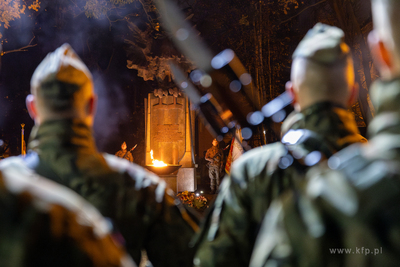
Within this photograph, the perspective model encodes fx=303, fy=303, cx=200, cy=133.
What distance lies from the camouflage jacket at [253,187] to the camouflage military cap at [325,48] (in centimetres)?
22

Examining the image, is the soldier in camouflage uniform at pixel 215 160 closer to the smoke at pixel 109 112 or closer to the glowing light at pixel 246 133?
the smoke at pixel 109 112

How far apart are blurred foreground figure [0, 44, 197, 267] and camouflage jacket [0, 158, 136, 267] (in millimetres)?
1023

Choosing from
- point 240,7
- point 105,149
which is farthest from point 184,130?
point 105,149

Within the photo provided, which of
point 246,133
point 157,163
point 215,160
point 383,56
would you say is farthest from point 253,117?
point 215,160

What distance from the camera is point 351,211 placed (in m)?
0.52

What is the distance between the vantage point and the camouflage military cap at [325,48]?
1.42 meters

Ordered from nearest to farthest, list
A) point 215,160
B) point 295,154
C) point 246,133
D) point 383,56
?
point 383,56, point 295,154, point 246,133, point 215,160

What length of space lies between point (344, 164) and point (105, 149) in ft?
66.6

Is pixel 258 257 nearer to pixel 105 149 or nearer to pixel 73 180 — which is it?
pixel 73 180

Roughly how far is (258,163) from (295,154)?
0.58 feet

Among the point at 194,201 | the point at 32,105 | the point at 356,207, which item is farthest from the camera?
the point at 194,201

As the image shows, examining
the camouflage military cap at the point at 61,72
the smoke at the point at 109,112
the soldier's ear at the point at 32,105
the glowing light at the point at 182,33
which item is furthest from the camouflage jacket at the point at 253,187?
the smoke at the point at 109,112

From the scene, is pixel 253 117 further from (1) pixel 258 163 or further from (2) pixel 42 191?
(2) pixel 42 191

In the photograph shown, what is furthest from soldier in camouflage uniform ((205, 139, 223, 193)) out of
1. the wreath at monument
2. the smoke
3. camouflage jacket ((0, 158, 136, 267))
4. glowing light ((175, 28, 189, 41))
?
camouflage jacket ((0, 158, 136, 267))
